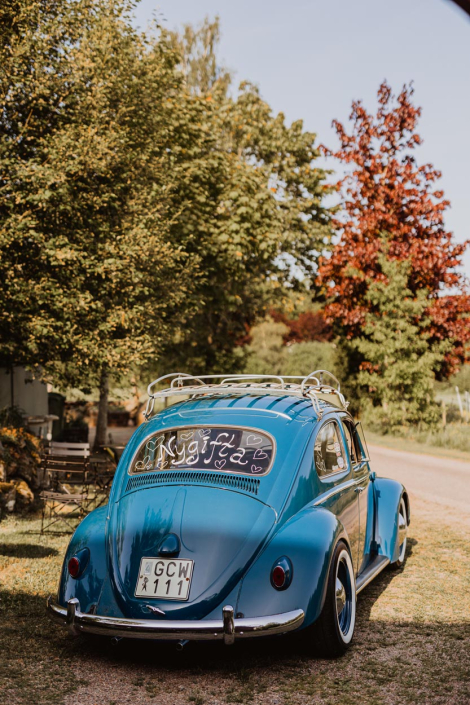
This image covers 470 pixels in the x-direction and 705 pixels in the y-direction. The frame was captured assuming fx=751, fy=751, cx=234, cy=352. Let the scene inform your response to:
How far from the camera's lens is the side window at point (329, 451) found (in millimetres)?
5973

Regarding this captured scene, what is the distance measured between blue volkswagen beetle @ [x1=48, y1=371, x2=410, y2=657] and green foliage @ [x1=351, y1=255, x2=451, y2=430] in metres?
20.2

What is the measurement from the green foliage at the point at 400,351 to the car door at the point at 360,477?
19075 millimetres

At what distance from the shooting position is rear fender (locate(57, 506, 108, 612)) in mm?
5031

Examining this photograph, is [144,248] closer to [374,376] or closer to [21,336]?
[21,336]

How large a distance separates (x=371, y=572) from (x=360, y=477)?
86 centimetres

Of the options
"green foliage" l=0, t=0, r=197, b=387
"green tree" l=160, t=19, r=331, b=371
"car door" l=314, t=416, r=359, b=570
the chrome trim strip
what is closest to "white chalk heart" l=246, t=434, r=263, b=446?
"car door" l=314, t=416, r=359, b=570

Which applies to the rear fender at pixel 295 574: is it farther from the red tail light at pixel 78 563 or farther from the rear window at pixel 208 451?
the red tail light at pixel 78 563

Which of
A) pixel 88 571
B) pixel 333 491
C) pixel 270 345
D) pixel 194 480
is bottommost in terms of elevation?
pixel 88 571

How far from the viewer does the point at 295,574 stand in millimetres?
4867

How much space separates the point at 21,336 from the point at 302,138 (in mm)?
20449

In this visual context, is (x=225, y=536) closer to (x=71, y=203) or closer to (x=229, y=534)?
(x=229, y=534)

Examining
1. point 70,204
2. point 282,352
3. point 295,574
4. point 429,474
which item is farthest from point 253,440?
point 282,352

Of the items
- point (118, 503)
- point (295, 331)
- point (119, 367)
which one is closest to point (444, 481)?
point (119, 367)

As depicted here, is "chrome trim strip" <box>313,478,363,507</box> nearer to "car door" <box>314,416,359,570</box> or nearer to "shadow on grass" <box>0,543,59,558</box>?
"car door" <box>314,416,359,570</box>
